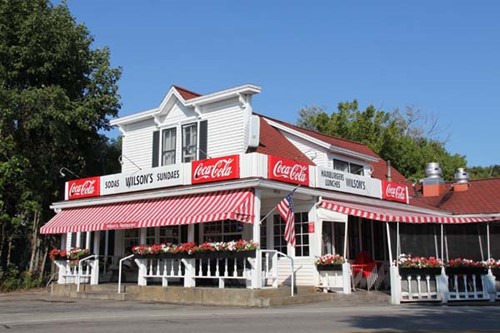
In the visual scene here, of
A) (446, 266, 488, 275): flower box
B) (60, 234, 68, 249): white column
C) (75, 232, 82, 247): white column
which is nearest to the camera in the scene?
(446, 266, 488, 275): flower box

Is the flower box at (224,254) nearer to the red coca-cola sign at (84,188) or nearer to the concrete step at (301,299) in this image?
the concrete step at (301,299)

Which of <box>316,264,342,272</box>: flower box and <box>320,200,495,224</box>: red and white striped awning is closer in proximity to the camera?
<box>320,200,495,224</box>: red and white striped awning

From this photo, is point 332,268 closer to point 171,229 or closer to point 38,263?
point 171,229

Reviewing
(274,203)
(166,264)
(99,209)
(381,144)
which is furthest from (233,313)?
(381,144)

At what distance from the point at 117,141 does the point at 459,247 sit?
88.5ft

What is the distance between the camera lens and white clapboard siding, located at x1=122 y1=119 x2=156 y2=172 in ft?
75.6

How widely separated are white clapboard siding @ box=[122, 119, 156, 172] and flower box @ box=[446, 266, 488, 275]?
12.1 m

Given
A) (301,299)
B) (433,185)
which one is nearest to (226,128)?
(301,299)

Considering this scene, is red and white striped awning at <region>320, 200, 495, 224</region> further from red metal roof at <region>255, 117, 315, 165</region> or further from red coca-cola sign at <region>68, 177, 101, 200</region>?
red coca-cola sign at <region>68, 177, 101, 200</region>

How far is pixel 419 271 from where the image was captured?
17.0 meters

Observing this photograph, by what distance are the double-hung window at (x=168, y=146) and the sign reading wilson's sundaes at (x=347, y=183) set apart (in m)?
6.12

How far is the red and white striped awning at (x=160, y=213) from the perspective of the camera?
16.4 m

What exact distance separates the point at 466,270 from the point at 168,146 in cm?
1182

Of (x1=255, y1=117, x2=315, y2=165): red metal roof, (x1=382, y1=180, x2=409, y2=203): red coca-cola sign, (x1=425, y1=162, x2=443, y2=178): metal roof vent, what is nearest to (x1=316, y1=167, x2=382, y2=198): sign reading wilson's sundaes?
(x1=382, y1=180, x2=409, y2=203): red coca-cola sign
